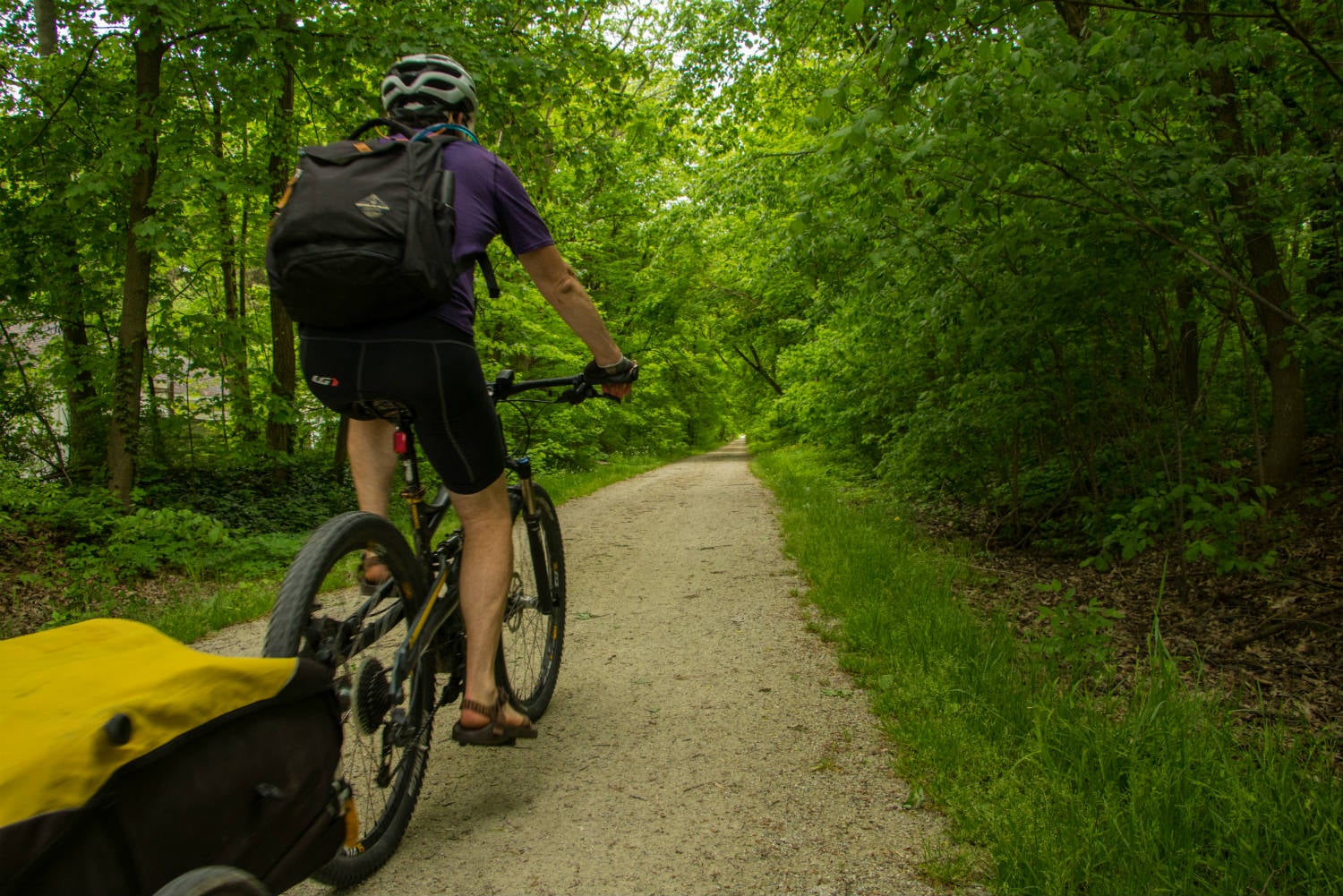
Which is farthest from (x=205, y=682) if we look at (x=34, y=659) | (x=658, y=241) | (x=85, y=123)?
(x=658, y=241)

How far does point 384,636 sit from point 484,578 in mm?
355

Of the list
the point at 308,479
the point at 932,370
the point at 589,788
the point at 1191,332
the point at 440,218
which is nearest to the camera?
the point at 440,218

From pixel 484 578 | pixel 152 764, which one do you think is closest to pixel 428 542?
pixel 484 578

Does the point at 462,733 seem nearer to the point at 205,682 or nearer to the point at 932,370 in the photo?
the point at 205,682

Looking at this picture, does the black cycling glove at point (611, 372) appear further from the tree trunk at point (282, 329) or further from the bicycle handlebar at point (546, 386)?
the tree trunk at point (282, 329)

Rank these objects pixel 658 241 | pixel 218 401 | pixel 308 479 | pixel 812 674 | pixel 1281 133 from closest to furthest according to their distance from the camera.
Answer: pixel 812 674
pixel 1281 133
pixel 218 401
pixel 308 479
pixel 658 241

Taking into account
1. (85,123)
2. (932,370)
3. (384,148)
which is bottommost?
(932,370)

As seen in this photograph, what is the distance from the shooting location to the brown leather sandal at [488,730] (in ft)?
7.39

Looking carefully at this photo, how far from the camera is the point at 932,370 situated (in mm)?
7594

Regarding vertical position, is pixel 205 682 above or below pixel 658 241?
below

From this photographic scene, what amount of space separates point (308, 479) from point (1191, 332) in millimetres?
10578

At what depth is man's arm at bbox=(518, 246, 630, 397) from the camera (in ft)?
7.38

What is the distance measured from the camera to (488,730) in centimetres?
227

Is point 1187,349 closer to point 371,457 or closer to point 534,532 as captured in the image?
point 534,532
